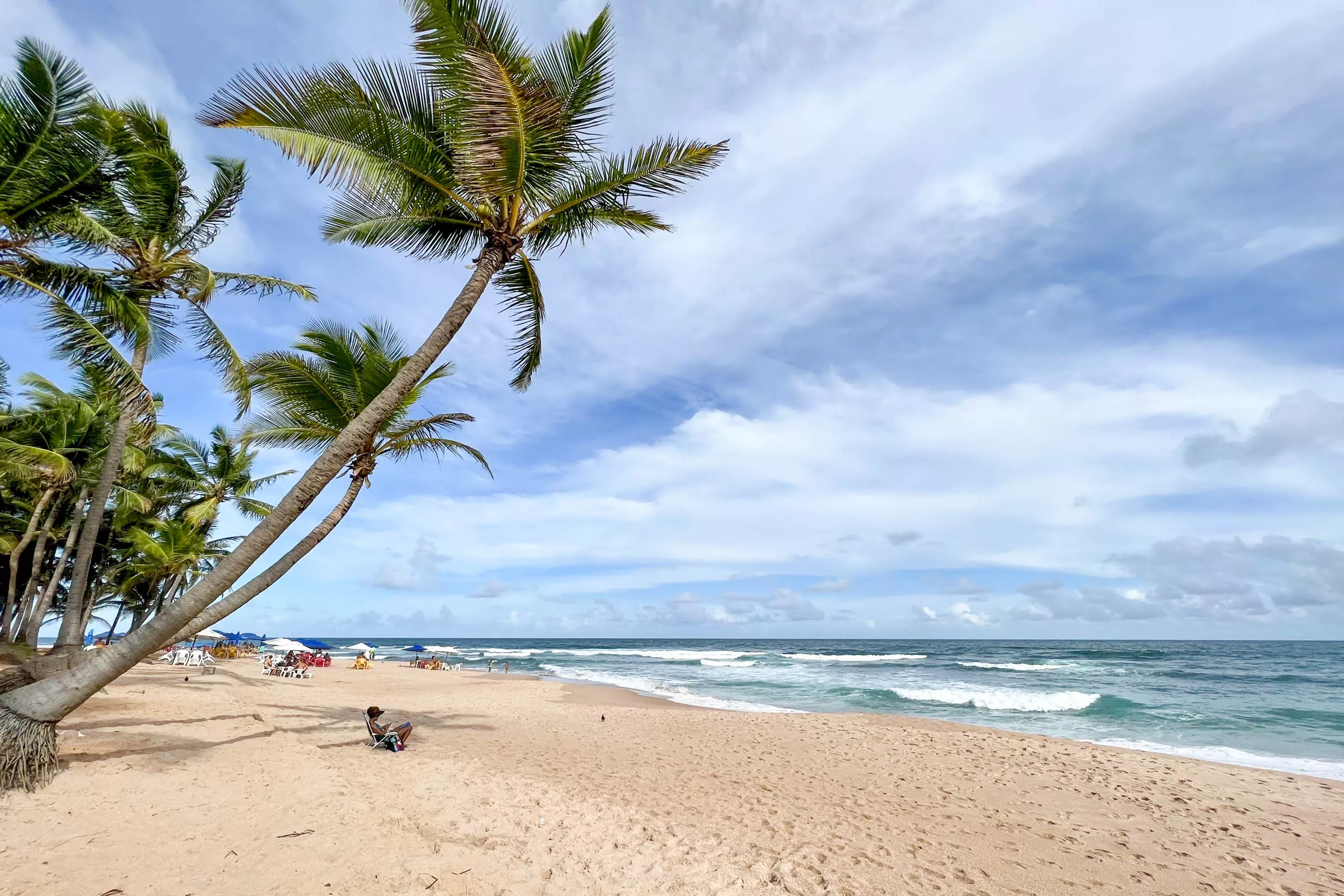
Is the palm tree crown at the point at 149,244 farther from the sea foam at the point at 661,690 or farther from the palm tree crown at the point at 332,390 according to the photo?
the sea foam at the point at 661,690

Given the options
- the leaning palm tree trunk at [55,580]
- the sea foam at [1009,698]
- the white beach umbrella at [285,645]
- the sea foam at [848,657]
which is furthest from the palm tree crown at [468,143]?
the sea foam at [848,657]

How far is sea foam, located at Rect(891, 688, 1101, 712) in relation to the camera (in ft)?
68.2

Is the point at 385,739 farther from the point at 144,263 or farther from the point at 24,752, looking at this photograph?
the point at 144,263

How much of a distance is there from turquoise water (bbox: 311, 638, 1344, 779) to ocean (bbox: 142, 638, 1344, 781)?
83 mm

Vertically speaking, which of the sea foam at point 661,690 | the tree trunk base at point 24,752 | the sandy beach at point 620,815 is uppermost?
the tree trunk base at point 24,752

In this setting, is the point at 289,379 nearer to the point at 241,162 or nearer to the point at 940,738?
the point at 241,162

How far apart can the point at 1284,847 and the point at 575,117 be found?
11.3 metres

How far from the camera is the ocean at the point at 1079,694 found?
14680mm

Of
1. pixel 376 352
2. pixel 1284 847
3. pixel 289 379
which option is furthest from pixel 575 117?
pixel 1284 847

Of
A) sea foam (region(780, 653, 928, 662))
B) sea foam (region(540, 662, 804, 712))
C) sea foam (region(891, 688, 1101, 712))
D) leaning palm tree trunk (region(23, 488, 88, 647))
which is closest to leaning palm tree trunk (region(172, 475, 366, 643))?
leaning palm tree trunk (region(23, 488, 88, 647))

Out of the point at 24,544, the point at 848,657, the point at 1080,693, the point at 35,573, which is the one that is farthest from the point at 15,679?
the point at 848,657

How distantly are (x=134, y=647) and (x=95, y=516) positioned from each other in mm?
3299

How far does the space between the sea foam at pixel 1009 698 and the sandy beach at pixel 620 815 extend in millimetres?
9549

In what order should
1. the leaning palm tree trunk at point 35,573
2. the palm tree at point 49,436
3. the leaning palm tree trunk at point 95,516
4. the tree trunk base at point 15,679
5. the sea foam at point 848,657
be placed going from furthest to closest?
the sea foam at point 848,657 < the leaning palm tree trunk at point 35,573 < the palm tree at point 49,436 < the leaning palm tree trunk at point 95,516 < the tree trunk base at point 15,679
